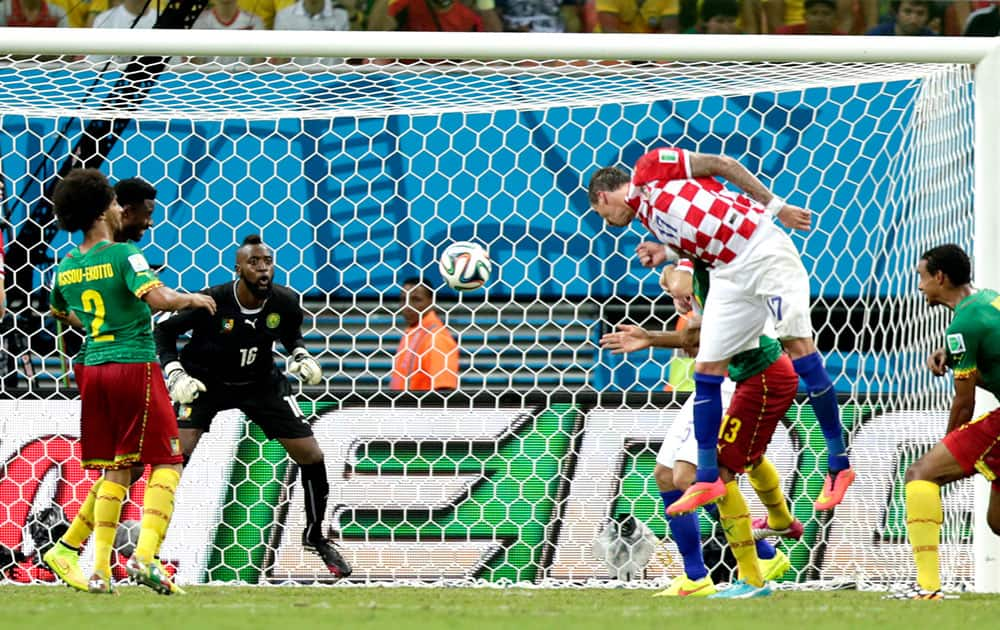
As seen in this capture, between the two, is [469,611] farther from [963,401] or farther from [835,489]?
[963,401]

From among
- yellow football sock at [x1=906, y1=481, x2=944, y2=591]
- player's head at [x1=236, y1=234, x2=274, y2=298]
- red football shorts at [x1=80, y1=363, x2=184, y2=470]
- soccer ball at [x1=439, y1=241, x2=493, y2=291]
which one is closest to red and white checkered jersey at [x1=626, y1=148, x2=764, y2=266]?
yellow football sock at [x1=906, y1=481, x2=944, y2=591]

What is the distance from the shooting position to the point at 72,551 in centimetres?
640

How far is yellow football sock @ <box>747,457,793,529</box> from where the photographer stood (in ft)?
22.4

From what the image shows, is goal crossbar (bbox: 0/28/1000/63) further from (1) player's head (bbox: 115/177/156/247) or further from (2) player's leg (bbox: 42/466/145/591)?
(2) player's leg (bbox: 42/466/145/591)

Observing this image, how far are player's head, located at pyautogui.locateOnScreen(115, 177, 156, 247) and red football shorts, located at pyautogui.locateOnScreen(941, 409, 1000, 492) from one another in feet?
11.4

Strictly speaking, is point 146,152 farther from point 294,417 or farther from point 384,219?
point 294,417

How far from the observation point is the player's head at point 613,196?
6254 mm

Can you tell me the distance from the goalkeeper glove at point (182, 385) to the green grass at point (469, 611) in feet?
3.16

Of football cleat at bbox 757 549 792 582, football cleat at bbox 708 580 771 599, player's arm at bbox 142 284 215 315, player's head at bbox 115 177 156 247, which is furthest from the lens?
football cleat at bbox 757 549 792 582

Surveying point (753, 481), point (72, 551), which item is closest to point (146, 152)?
point (72, 551)

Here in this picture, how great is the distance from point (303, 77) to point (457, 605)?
14.7ft

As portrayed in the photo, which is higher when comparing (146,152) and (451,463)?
(146,152)

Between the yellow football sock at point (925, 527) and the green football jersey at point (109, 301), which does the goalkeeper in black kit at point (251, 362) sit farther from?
the yellow football sock at point (925, 527)

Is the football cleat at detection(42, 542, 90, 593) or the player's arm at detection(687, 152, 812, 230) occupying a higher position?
the player's arm at detection(687, 152, 812, 230)
